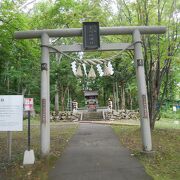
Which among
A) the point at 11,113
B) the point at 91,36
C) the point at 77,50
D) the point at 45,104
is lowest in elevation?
the point at 11,113

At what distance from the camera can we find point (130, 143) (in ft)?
29.2

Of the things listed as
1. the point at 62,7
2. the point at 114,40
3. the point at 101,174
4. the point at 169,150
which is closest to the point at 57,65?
the point at 62,7

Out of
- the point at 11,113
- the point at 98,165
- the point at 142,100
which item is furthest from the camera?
the point at 142,100

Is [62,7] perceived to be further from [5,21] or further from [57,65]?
[57,65]

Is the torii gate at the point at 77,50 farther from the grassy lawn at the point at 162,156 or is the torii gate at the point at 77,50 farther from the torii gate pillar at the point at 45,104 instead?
the grassy lawn at the point at 162,156

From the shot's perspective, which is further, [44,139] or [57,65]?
[57,65]

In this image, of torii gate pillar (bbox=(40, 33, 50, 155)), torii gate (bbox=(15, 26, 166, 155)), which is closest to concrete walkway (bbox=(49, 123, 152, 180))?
torii gate pillar (bbox=(40, 33, 50, 155))

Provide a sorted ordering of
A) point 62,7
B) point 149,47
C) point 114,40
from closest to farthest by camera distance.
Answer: point 149,47 → point 114,40 → point 62,7

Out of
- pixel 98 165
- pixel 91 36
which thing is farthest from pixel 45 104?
pixel 91 36

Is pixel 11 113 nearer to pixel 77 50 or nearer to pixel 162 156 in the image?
pixel 77 50

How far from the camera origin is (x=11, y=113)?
256 inches

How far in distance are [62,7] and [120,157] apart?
10.6 m

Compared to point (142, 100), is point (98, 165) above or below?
below

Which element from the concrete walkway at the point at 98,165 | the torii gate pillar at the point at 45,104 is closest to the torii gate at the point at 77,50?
the torii gate pillar at the point at 45,104
